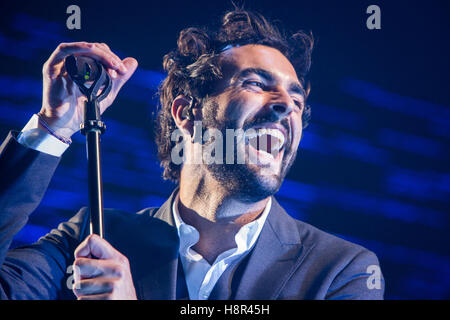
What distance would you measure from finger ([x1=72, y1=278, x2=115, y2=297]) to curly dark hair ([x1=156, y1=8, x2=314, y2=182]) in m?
1.02

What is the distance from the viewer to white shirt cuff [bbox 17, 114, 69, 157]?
1.58 metres

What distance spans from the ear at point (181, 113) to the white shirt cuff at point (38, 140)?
0.79 m

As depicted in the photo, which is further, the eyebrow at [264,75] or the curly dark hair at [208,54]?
the curly dark hair at [208,54]

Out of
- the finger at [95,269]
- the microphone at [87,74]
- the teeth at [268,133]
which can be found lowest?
the finger at [95,269]

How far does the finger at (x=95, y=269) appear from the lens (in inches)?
52.3

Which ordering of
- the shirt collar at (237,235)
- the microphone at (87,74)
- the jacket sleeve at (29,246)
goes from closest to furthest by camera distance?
the microphone at (87,74) → the jacket sleeve at (29,246) → the shirt collar at (237,235)

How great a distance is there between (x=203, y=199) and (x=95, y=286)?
81 cm

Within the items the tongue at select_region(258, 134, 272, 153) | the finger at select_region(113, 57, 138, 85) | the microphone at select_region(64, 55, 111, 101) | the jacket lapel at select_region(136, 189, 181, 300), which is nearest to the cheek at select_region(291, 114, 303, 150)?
the tongue at select_region(258, 134, 272, 153)

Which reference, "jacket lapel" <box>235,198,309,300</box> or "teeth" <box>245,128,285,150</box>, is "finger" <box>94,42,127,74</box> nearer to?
"teeth" <box>245,128,285,150</box>

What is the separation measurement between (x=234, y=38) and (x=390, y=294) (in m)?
1.54

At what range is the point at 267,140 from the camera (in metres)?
2.10

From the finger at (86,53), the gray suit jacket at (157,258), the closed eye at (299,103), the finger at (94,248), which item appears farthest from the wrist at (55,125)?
the closed eye at (299,103)

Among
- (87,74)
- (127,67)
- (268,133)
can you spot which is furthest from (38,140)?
(268,133)

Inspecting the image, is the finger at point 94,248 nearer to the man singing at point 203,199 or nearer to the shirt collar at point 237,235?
the man singing at point 203,199
